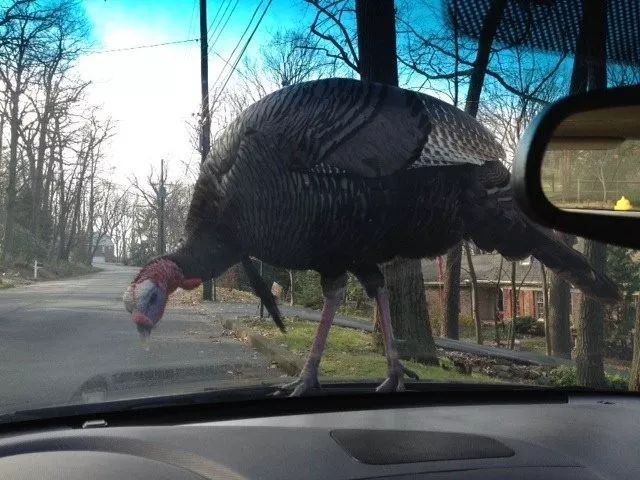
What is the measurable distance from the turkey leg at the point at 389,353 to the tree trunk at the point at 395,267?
0.21ft

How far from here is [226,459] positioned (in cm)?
242

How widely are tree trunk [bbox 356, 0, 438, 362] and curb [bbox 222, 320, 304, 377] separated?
0.65 meters

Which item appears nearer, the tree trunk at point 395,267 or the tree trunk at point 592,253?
the tree trunk at point 592,253

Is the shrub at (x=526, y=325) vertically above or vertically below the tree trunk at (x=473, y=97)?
below

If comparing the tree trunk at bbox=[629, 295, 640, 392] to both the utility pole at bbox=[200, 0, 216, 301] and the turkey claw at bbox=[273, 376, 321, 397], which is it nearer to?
the turkey claw at bbox=[273, 376, 321, 397]

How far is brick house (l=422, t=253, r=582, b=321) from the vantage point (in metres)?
4.29

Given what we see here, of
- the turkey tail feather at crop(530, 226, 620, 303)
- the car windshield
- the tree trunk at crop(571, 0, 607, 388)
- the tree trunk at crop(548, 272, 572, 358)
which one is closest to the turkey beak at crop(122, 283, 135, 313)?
the car windshield

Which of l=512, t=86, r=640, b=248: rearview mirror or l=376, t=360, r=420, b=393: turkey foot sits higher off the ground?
l=512, t=86, r=640, b=248: rearview mirror

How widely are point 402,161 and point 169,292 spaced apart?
60.4 inches

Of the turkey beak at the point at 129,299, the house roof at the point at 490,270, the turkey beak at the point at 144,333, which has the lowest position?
the turkey beak at the point at 144,333

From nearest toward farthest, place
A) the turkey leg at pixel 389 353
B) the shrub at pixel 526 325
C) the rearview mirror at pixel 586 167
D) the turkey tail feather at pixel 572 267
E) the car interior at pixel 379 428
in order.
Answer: the rearview mirror at pixel 586 167, the car interior at pixel 379 428, the turkey leg at pixel 389 353, the turkey tail feather at pixel 572 267, the shrub at pixel 526 325

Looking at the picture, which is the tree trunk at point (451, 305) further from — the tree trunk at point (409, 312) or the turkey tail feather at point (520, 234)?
the turkey tail feather at point (520, 234)

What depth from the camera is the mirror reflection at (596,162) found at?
2.47m

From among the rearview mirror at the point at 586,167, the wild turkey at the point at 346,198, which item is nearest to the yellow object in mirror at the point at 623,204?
the rearview mirror at the point at 586,167
